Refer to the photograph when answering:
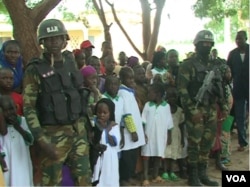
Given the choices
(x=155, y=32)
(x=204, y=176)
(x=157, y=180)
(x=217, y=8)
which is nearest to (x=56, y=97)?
(x=157, y=180)

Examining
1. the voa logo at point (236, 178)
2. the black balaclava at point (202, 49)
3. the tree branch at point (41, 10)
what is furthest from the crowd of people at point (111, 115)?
the voa logo at point (236, 178)

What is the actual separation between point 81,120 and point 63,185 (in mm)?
637

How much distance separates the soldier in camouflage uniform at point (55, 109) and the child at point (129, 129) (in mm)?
1205

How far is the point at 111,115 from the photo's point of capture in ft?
13.3

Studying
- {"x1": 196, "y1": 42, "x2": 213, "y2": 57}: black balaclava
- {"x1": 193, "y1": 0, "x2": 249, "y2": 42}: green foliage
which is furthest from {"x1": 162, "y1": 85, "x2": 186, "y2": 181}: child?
{"x1": 193, "y1": 0, "x2": 249, "y2": 42}: green foliage

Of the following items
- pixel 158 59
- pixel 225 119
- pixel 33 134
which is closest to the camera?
pixel 33 134

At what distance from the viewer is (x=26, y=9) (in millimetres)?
4871

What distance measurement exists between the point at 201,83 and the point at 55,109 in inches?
79.8

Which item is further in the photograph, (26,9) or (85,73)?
(26,9)

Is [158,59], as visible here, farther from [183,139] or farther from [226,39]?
[226,39]

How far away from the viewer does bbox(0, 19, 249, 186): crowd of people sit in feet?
10.2

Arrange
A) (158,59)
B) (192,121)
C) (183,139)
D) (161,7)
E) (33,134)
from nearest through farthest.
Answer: (33,134), (192,121), (183,139), (158,59), (161,7)

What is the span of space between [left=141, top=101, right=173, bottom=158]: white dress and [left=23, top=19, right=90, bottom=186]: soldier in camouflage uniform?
5.15ft

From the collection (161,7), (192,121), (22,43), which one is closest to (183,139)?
(192,121)
